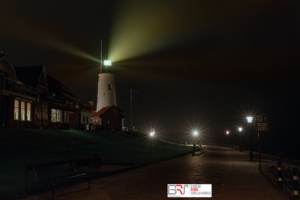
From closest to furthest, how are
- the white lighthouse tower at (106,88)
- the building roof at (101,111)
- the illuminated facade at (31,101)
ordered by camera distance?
the illuminated facade at (31,101) < the building roof at (101,111) < the white lighthouse tower at (106,88)

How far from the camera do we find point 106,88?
2808 inches

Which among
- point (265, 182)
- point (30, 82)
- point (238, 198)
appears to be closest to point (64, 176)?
point (238, 198)

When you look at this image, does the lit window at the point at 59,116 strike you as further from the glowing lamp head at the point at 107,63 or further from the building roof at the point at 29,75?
the glowing lamp head at the point at 107,63

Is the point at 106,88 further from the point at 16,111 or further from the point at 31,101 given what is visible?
the point at 16,111

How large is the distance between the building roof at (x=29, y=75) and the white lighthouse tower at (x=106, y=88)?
30158 millimetres

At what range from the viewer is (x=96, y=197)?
385 inches

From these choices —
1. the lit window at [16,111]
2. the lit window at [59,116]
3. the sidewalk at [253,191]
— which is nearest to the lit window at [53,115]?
the lit window at [59,116]

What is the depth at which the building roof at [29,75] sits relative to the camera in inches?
1551

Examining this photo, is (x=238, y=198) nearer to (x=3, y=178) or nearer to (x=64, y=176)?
(x=64, y=176)

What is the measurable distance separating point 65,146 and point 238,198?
63.5 feet

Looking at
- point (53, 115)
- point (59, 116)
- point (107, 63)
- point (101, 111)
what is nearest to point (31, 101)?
point (53, 115)

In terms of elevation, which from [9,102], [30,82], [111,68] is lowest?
[9,102]

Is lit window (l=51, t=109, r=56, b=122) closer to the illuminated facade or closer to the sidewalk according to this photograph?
the illuminated facade

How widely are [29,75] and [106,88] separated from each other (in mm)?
31538
